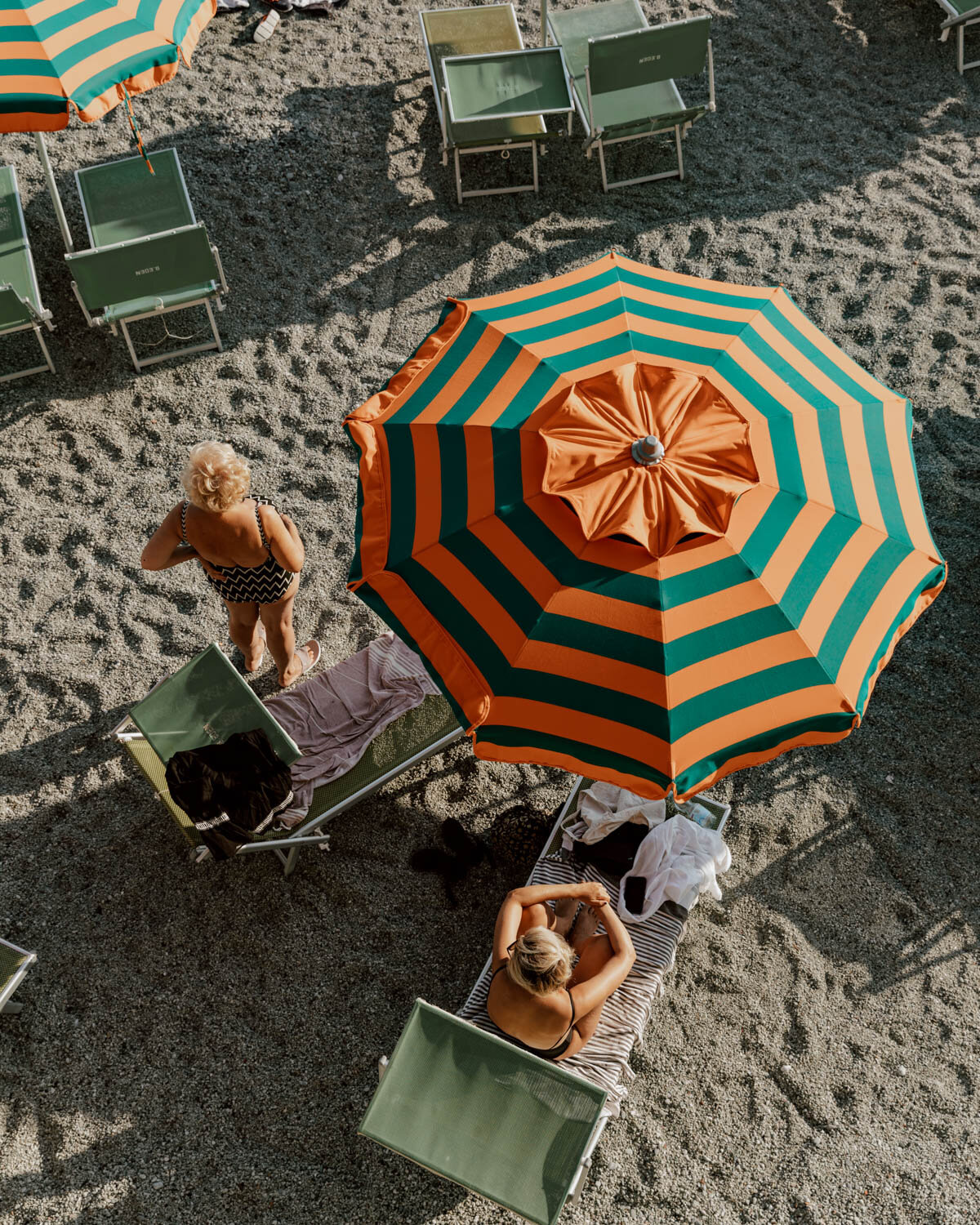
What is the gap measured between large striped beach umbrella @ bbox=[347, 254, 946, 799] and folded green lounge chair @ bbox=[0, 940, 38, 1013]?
7.72 feet

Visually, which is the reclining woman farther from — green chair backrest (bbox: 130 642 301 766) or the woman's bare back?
the woman's bare back

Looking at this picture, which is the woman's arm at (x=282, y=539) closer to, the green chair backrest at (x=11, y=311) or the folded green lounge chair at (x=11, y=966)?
the folded green lounge chair at (x=11, y=966)

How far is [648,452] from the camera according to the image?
3.37m

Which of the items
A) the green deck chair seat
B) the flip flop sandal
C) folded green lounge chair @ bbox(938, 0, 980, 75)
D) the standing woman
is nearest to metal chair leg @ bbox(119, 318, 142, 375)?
the standing woman

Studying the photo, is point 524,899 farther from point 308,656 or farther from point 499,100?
point 499,100

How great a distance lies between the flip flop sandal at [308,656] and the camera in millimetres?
5457

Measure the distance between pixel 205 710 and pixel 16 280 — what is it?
12.2 feet

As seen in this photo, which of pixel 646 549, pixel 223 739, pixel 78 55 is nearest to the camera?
pixel 646 549

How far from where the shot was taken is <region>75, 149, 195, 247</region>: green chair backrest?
6.78 meters

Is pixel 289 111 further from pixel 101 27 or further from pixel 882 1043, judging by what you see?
pixel 882 1043

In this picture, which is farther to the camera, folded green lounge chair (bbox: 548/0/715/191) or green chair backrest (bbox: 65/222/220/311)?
folded green lounge chair (bbox: 548/0/715/191)

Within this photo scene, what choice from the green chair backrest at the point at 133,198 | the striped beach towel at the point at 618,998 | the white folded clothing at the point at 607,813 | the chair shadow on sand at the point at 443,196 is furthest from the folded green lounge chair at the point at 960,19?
the striped beach towel at the point at 618,998

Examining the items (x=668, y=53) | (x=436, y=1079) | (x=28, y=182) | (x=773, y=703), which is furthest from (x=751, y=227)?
(x=436, y=1079)

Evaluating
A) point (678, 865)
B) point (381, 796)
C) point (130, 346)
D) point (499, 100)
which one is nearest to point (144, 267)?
point (130, 346)
